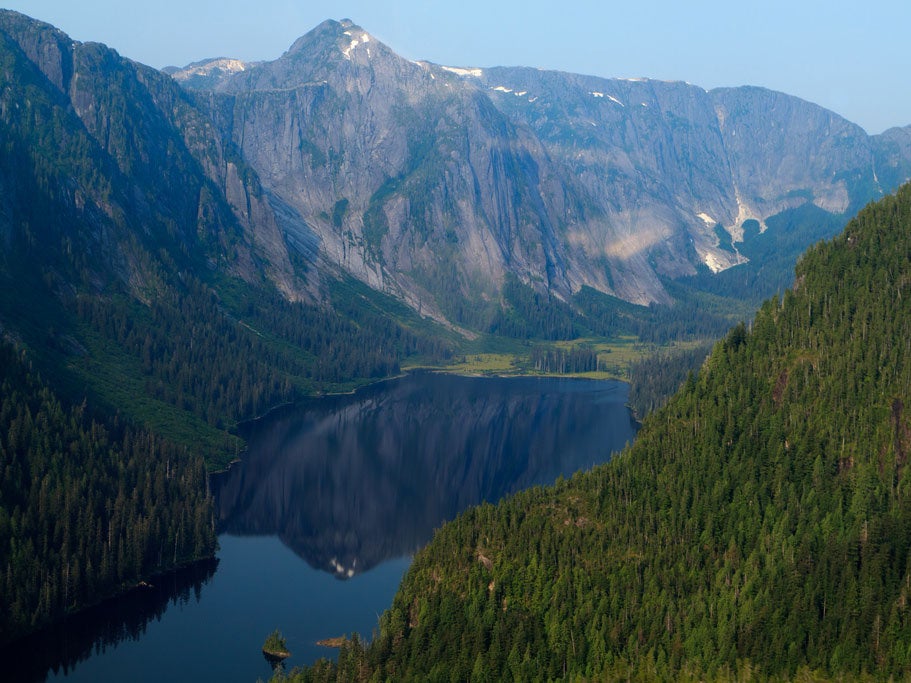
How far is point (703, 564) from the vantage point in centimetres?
17150

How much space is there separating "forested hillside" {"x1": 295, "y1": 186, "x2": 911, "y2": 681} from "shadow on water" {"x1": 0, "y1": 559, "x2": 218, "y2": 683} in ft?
139

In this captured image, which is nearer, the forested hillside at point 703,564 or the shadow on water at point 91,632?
the forested hillside at point 703,564

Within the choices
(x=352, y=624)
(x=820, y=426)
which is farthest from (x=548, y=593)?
(x=820, y=426)

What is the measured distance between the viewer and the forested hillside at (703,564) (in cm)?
15100

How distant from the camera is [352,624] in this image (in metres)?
181

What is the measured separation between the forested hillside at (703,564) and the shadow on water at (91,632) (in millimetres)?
42416

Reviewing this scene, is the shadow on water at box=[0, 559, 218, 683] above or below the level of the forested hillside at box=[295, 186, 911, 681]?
below

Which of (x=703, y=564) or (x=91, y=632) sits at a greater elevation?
(x=703, y=564)

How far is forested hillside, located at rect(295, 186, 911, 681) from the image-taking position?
495ft

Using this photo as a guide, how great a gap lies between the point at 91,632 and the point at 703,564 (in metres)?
98.8

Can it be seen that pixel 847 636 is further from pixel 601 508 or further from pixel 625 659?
pixel 601 508

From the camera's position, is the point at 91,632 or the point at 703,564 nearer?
the point at 703,564

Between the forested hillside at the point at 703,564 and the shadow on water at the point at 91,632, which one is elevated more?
the forested hillside at the point at 703,564

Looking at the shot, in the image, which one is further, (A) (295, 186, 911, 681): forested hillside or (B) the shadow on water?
(B) the shadow on water
